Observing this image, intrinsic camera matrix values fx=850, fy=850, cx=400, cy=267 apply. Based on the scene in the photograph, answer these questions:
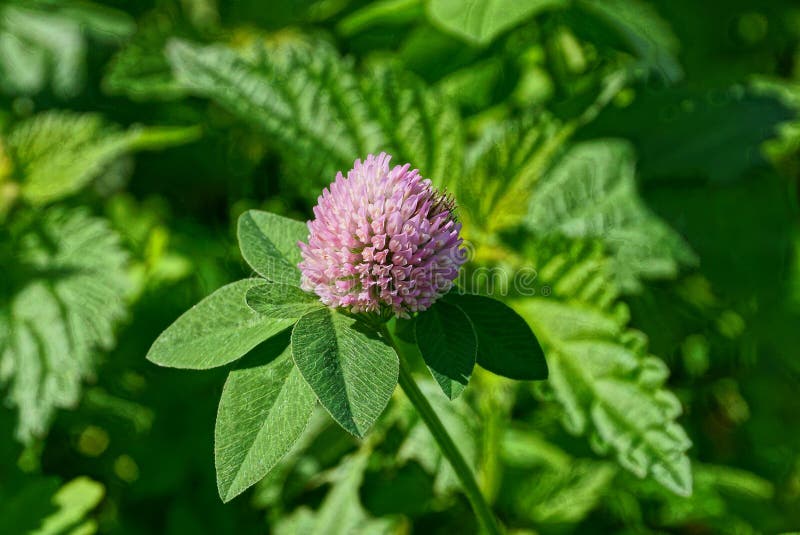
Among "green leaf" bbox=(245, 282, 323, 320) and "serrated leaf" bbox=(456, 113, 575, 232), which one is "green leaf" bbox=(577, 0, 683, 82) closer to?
"serrated leaf" bbox=(456, 113, 575, 232)

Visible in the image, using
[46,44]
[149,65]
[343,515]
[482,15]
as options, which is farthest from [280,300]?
[46,44]

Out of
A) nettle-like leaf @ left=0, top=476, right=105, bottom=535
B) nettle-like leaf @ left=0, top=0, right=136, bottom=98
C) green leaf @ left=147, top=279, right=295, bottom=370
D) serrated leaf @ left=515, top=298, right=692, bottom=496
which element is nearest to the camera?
green leaf @ left=147, top=279, right=295, bottom=370

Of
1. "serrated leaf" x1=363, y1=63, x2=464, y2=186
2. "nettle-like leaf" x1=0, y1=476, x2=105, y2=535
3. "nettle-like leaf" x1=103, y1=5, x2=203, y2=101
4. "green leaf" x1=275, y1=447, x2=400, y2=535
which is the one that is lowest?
"green leaf" x1=275, y1=447, x2=400, y2=535

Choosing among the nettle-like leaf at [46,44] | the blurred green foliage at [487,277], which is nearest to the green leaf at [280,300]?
the blurred green foliage at [487,277]

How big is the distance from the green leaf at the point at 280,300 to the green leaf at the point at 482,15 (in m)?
0.77

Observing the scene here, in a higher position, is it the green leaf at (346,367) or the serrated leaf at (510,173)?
the green leaf at (346,367)

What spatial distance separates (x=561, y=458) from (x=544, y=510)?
142mm

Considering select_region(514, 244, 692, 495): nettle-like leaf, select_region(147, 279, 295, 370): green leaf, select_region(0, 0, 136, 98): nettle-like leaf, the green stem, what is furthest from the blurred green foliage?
select_region(147, 279, 295, 370): green leaf

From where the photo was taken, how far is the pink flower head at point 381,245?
891 mm

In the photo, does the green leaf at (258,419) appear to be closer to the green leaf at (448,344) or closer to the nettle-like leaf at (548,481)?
the green leaf at (448,344)

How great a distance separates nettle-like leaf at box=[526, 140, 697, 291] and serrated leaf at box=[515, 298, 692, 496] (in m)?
0.23

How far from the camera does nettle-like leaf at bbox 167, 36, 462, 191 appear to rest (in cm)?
158

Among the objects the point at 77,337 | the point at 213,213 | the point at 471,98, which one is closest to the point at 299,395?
the point at 77,337

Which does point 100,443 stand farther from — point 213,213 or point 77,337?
point 213,213
